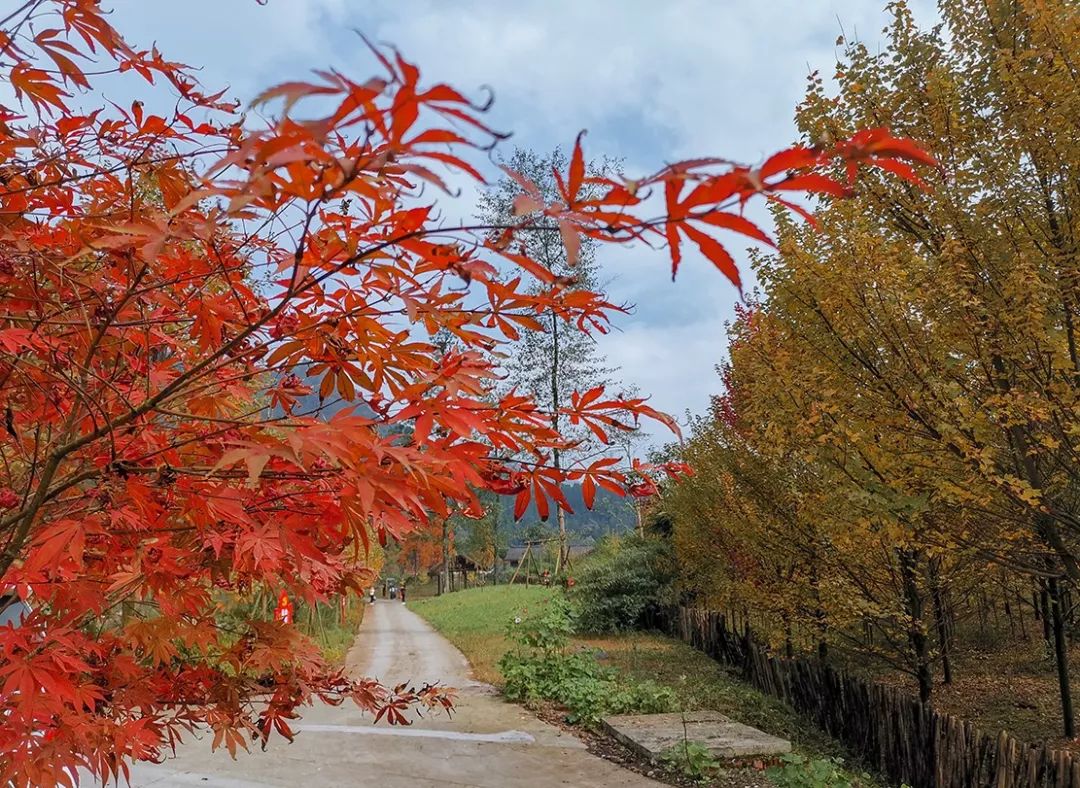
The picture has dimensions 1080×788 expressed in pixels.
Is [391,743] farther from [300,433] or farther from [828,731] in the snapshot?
[300,433]

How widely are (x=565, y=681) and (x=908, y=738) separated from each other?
3267 mm

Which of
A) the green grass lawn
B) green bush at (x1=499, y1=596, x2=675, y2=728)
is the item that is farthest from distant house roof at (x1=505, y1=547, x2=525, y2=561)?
green bush at (x1=499, y1=596, x2=675, y2=728)

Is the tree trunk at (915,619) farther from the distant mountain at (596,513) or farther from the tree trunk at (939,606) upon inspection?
the distant mountain at (596,513)

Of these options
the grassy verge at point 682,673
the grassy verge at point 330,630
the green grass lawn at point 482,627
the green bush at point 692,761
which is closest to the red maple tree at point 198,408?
the green bush at point 692,761

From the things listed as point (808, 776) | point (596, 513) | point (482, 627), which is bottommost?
point (482, 627)

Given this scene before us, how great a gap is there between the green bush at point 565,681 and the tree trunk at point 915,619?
2.07 metres

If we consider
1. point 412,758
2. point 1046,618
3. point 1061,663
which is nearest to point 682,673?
point 1061,663

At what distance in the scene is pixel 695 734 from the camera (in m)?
5.46

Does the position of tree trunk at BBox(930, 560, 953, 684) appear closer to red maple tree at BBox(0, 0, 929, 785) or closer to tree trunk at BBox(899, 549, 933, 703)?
tree trunk at BBox(899, 549, 933, 703)

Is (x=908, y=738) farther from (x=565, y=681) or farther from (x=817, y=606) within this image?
(x=565, y=681)

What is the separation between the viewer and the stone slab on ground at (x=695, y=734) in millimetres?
5039

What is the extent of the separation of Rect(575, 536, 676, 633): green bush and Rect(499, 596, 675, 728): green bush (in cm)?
510

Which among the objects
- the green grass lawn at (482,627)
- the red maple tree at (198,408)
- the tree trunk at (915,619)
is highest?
the red maple tree at (198,408)

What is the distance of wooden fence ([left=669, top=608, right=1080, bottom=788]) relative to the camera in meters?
3.99
